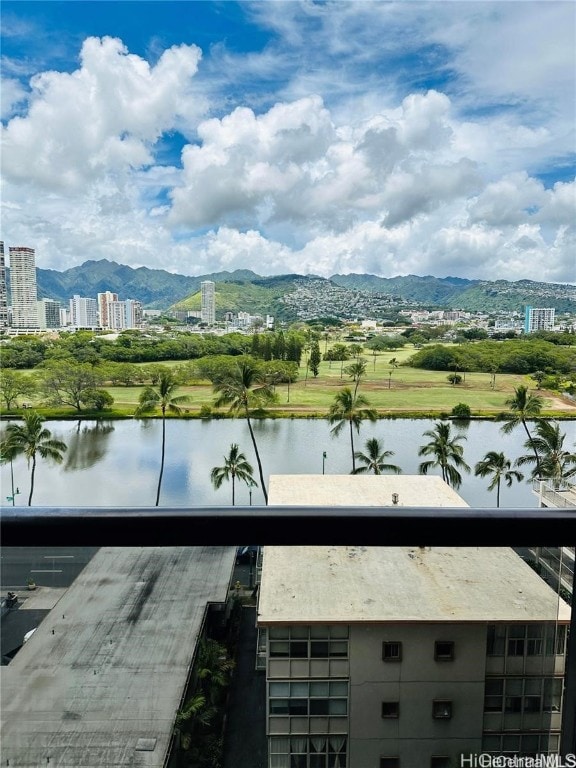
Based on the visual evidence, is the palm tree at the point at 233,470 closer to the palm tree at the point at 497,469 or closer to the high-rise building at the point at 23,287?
the high-rise building at the point at 23,287

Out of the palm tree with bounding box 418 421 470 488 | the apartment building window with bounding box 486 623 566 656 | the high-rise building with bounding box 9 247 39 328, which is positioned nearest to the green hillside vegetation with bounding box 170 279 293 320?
the high-rise building with bounding box 9 247 39 328

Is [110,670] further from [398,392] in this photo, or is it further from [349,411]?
[398,392]

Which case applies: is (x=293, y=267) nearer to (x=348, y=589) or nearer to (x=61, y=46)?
(x=61, y=46)

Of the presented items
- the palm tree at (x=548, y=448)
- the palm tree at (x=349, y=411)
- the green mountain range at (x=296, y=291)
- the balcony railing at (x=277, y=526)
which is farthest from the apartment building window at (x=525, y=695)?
the palm tree at (x=548, y=448)

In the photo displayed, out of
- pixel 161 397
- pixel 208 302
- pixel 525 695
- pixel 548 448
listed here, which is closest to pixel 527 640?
pixel 525 695

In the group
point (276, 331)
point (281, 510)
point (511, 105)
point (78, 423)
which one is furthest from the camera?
point (276, 331)

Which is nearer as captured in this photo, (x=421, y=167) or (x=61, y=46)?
(x=61, y=46)

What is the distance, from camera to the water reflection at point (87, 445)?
23.3ft

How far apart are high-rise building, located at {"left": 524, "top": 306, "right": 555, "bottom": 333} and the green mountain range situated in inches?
4.6

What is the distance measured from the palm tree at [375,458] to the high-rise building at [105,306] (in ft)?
12.8

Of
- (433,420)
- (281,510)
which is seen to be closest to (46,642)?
(281,510)

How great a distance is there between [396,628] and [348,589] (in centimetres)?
8

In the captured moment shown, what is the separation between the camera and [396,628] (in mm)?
662

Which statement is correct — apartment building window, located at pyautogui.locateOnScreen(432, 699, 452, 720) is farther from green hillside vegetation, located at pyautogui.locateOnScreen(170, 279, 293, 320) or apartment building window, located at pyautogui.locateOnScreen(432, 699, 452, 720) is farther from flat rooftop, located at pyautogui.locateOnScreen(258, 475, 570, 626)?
green hillside vegetation, located at pyautogui.locateOnScreen(170, 279, 293, 320)
